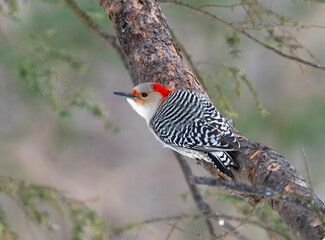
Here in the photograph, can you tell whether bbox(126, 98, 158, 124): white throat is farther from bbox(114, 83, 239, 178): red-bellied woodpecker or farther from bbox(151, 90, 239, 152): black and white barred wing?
bbox(151, 90, 239, 152): black and white barred wing

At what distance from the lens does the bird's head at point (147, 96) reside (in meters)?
2.72

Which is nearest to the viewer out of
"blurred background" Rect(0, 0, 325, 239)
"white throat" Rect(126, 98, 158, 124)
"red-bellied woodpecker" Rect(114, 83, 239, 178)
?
"red-bellied woodpecker" Rect(114, 83, 239, 178)

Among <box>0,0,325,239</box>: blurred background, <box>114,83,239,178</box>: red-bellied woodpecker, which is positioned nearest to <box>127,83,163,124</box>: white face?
<box>114,83,239,178</box>: red-bellied woodpecker

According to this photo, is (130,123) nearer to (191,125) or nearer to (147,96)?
(147,96)

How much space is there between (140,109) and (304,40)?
20.2ft

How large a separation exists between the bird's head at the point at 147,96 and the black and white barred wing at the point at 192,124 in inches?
2.6

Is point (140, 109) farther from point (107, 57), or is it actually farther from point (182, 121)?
point (107, 57)

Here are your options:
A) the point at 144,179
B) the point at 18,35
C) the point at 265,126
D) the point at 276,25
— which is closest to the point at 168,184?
the point at 144,179

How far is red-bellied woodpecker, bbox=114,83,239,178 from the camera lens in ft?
7.61

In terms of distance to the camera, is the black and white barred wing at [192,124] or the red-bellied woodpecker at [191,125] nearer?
the red-bellied woodpecker at [191,125]

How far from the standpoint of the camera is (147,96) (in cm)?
292

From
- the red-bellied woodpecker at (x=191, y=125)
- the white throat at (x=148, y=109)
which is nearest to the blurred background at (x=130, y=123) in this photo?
the white throat at (x=148, y=109)

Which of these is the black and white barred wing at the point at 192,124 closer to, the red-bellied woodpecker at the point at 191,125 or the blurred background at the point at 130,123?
the red-bellied woodpecker at the point at 191,125

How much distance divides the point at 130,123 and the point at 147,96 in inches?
274
